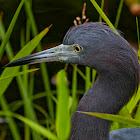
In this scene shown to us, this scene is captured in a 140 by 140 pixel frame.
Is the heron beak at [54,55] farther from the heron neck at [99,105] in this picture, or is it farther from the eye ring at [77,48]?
the heron neck at [99,105]

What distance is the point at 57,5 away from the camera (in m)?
3.52

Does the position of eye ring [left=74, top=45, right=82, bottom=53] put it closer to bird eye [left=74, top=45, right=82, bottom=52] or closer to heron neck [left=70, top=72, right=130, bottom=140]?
bird eye [left=74, top=45, right=82, bottom=52]

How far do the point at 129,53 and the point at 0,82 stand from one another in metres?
0.54

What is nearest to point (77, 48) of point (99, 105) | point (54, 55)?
point (54, 55)

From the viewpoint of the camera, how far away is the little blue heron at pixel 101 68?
140cm

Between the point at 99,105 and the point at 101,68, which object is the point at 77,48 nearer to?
the point at 101,68

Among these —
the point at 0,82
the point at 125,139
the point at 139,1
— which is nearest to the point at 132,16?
the point at 139,1

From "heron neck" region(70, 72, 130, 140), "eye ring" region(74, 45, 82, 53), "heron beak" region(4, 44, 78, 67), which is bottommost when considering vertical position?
"heron neck" region(70, 72, 130, 140)

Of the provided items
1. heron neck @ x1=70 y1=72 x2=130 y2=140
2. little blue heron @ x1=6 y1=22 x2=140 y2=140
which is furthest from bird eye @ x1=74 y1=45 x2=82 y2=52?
heron neck @ x1=70 y1=72 x2=130 y2=140

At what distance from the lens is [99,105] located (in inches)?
56.8

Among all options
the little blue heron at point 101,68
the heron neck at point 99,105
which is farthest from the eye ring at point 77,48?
the heron neck at point 99,105

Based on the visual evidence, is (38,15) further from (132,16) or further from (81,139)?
(81,139)

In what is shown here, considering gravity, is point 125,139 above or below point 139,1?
below

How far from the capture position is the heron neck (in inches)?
56.2
